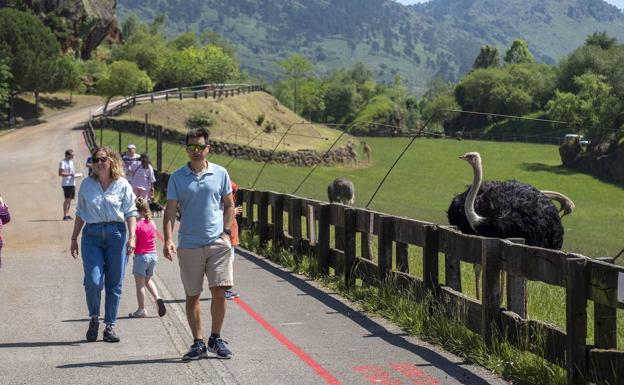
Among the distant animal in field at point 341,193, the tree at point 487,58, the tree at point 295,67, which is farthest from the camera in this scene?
the tree at point 487,58

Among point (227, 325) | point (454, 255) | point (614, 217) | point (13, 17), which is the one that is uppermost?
point (13, 17)

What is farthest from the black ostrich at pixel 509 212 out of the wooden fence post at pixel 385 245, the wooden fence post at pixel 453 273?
the wooden fence post at pixel 453 273

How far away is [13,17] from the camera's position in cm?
9525

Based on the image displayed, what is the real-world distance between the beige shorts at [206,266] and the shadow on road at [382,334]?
204 cm

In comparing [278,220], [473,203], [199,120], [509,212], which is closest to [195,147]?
[473,203]

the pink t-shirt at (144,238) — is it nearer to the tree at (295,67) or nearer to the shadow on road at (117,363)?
the shadow on road at (117,363)

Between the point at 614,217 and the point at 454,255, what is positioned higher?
the point at 454,255

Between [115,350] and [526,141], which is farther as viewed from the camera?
[526,141]

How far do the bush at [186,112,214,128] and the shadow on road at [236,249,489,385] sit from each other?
65.5 metres

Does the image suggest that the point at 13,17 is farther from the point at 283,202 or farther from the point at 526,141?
the point at 283,202

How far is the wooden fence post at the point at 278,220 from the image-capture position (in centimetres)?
1814

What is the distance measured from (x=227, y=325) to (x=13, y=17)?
9011cm

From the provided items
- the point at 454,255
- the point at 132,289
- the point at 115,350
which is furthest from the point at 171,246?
the point at 132,289

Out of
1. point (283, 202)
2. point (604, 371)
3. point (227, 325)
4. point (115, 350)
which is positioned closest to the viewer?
point (604, 371)
